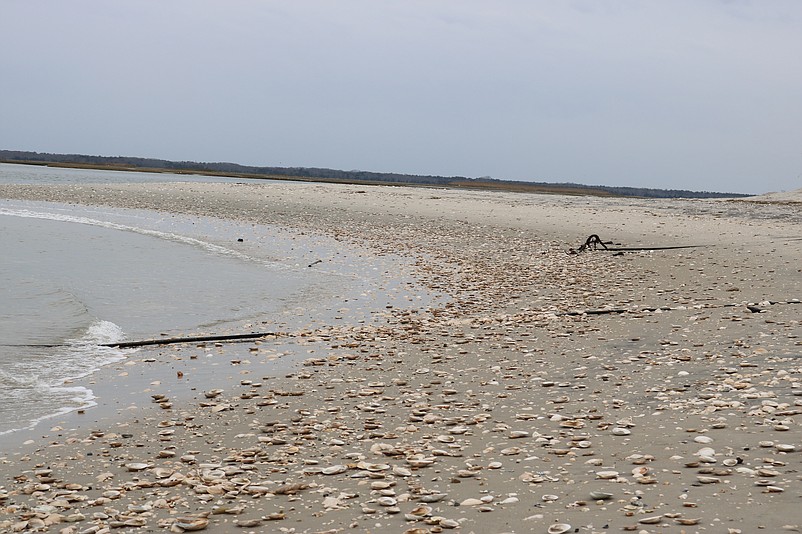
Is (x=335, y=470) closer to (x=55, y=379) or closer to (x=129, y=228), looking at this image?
(x=55, y=379)

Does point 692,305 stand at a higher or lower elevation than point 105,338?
higher

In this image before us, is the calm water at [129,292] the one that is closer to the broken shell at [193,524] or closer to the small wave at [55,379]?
the small wave at [55,379]

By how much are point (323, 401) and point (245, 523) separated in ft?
11.7

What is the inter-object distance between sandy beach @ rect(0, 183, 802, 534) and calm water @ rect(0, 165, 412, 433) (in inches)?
35.3

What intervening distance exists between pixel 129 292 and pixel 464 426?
13018mm

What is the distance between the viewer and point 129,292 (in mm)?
18828

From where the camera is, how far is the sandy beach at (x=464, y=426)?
5.66 m

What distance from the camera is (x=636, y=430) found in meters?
7.23

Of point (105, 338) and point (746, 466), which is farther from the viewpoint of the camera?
point (105, 338)

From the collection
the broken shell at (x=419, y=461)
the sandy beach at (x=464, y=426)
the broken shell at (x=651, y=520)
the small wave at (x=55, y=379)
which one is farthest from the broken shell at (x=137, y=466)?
the broken shell at (x=651, y=520)

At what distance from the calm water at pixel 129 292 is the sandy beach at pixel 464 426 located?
0.90 metres

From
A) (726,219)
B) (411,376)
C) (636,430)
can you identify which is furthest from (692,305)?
(726,219)

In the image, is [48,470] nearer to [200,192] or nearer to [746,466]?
[746,466]

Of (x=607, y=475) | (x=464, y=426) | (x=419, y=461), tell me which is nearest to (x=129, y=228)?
(x=464, y=426)
